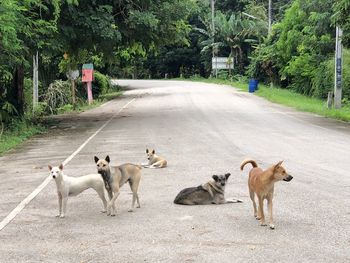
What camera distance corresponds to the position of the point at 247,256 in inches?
238

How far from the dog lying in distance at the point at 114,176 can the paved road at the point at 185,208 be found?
278mm

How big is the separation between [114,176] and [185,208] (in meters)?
1.18

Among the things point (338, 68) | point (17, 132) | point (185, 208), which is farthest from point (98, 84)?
point (185, 208)

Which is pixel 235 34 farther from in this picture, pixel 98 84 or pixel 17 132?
pixel 17 132

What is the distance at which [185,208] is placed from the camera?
27.4ft

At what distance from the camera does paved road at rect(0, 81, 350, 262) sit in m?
6.30

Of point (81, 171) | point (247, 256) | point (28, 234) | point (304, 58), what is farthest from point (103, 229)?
point (304, 58)

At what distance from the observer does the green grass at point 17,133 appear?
17.0 meters

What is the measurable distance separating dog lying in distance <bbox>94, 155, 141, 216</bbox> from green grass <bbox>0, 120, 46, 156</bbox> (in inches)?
326

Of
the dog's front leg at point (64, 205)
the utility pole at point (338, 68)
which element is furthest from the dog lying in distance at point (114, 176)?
the utility pole at point (338, 68)

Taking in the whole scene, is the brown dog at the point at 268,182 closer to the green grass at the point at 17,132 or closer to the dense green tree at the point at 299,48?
the green grass at the point at 17,132

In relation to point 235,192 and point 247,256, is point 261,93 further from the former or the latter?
point 247,256

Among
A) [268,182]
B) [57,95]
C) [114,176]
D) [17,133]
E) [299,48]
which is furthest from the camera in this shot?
[299,48]

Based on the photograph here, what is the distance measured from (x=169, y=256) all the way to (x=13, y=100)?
58.9 ft
